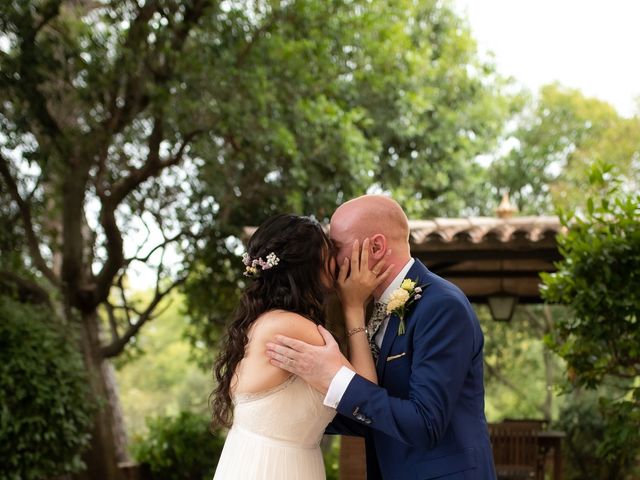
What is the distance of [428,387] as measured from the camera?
9.16ft

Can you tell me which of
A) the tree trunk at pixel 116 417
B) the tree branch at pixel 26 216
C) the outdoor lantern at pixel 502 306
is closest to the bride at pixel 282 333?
the outdoor lantern at pixel 502 306

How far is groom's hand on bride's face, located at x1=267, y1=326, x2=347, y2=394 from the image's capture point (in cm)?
Answer: 292

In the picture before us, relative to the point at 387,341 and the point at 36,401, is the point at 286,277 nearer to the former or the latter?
the point at 387,341

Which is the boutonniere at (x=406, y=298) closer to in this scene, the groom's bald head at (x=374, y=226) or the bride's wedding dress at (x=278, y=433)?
the groom's bald head at (x=374, y=226)

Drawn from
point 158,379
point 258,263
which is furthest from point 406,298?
point 158,379

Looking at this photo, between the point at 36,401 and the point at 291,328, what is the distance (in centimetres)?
614

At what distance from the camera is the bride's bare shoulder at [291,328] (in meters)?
3.06

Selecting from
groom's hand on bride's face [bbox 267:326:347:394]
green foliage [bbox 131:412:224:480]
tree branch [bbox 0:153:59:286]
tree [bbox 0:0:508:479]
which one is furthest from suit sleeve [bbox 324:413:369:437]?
green foliage [bbox 131:412:224:480]

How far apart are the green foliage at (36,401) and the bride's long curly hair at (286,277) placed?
5.78m

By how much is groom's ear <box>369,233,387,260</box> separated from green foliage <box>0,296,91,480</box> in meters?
6.14

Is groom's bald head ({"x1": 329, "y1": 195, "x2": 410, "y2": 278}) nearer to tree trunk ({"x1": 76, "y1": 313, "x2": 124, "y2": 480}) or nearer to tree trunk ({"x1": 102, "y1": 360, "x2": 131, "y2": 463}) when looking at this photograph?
tree trunk ({"x1": 76, "y1": 313, "x2": 124, "y2": 480})

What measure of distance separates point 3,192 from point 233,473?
8.78 meters

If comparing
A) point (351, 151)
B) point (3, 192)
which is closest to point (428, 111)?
point (351, 151)

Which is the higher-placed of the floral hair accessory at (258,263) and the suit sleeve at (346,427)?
the floral hair accessory at (258,263)
